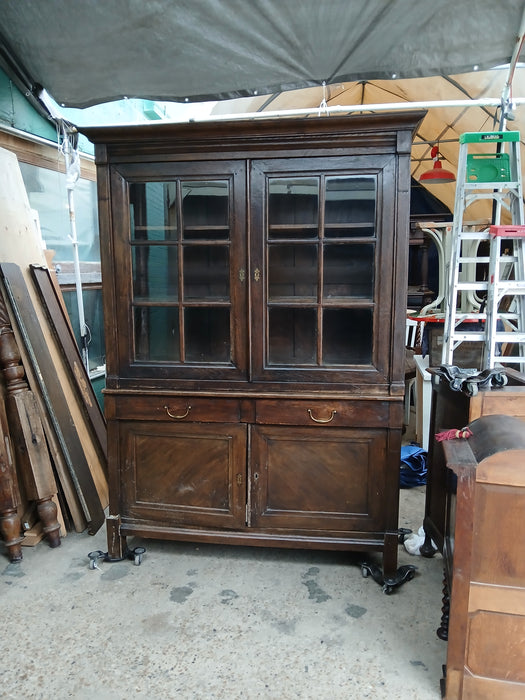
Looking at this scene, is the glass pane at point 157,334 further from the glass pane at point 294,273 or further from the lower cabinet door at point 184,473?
the glass pane at point 294,273

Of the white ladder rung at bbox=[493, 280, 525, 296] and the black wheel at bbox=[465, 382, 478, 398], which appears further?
the white ladder rung at bbox=[493, 280, 525, 296]

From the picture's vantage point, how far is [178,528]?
224 cm

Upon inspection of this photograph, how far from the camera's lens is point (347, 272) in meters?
2.11

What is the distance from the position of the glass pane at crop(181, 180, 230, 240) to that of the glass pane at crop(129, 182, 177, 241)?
0.06m

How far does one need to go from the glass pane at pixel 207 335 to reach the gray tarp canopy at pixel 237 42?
1.41 m

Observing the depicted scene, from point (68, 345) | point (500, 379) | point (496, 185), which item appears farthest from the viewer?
point (68, 345)

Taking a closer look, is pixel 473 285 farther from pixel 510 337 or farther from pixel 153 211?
pixel 153 211

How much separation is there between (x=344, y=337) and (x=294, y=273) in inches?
14.0

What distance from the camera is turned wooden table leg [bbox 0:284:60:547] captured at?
231cm

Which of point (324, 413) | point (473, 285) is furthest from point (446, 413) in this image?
point (473, 285)

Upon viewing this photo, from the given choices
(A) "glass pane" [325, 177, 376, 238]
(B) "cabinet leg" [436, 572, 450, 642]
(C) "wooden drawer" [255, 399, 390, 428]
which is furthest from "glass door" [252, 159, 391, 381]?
(B) "cabinet leg" [436, 572, 450, 642]

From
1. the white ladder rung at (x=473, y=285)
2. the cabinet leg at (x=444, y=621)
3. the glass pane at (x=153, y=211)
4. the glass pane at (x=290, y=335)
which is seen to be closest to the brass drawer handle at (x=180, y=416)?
the glass pane at (x=290, y=335)

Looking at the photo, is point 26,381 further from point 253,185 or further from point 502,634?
point 502,634

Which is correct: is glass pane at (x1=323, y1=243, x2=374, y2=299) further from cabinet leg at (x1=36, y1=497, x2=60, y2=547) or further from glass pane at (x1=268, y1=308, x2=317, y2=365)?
cabinet leg at (x1=36, y1=497, x2=60, y2=547)
